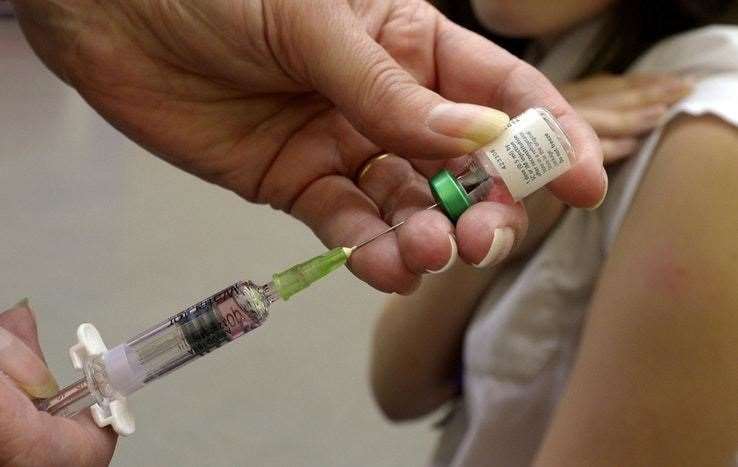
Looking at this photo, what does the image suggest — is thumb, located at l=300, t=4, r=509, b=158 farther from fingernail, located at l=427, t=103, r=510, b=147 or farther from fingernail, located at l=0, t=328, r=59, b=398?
fingernail, located at l=0, t=328, r=59, b=398

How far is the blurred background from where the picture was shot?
1310 millimetres

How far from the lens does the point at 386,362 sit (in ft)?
3.66

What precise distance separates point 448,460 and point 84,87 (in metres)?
0.75

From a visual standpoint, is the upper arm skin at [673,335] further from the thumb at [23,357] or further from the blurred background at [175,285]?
the blurred background at [175,285]

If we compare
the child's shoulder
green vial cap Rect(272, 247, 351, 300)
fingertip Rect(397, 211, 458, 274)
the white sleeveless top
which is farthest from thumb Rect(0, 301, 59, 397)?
the child's shoulder

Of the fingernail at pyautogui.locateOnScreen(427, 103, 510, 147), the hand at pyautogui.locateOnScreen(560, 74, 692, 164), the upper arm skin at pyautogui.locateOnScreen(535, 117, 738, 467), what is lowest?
the upper arm skin at pyautogui.locateOnScreen(535, 117, 738, 467)

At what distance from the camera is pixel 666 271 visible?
2.37ft

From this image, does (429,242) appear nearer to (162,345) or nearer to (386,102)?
(386,102)

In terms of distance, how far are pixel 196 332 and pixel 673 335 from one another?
0.46 m

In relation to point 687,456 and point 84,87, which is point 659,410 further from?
point 84,87

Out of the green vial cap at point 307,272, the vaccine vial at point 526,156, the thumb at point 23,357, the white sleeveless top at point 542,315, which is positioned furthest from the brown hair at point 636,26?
the thumb at point 23,357

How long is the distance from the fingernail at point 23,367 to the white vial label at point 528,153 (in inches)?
16.4

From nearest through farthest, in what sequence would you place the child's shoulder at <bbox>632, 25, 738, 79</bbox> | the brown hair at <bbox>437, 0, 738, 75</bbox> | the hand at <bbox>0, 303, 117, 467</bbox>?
the hand at <bbox>0, 303, 117, 467</bbox> < the child's shoulder at <bbox>632, 25, 738, 79</bbox> < the brown hair at <bbox>437, 0, 738, 75</bbox>

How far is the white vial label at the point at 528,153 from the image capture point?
0.57 meters
